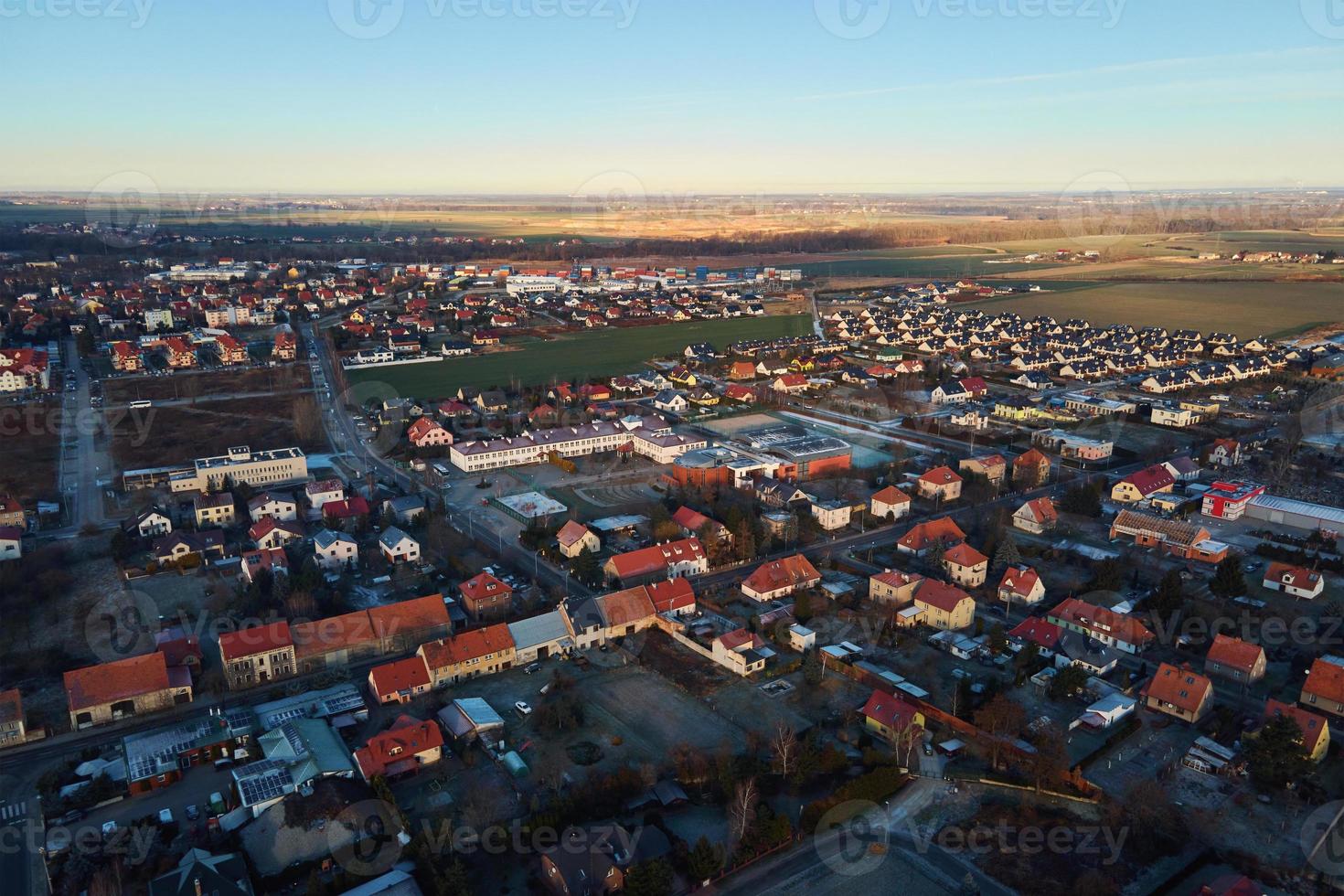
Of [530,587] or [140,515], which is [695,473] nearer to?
[530,587]

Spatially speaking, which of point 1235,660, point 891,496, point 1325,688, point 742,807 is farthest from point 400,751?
point 1325,688

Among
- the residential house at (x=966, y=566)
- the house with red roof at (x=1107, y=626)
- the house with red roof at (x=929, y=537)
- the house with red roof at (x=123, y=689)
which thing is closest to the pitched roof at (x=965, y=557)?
the residential house at (x=966, y=566)

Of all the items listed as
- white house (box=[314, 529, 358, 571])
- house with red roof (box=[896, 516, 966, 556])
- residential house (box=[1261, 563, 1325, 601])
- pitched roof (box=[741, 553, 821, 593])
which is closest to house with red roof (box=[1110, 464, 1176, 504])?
residential house (box=[1261, 563, 1325, 601])

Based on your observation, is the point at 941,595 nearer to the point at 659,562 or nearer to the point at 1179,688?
the point at 1179,688

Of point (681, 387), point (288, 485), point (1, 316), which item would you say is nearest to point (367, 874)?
point (288, 485)

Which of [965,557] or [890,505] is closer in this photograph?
[965,557]

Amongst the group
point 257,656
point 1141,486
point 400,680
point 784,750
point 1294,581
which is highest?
point 1141,486

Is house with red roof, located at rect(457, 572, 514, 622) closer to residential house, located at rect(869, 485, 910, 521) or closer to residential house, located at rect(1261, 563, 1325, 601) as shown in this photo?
residential house, located at rect(869, 485, 910, 521)
